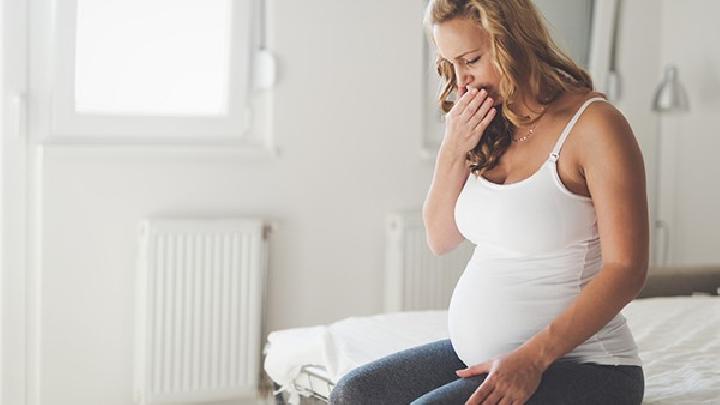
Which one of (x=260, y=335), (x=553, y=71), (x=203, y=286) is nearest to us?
(x=553, y=71)

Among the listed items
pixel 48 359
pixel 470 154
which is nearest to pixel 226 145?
pixel 48 359

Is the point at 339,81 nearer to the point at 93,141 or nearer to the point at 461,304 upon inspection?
the point at 93,141

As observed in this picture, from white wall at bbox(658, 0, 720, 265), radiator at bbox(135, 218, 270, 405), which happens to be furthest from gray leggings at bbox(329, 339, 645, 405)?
white wall at bbox(658, 0, 720, 265)

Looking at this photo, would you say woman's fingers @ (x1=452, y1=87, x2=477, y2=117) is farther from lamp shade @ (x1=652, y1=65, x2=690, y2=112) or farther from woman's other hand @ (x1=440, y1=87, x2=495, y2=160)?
lamp shade @ (x1=652, y1=65, x2=690, y2=112)

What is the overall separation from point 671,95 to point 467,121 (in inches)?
90.5

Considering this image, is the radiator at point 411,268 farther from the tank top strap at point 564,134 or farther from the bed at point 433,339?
the tank top strap at point 564,134

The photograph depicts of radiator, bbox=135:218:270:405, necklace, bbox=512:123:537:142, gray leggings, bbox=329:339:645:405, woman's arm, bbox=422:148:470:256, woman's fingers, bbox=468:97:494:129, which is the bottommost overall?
radiator, bbox=135:218:270:405

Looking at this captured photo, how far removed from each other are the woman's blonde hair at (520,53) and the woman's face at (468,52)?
15 mm

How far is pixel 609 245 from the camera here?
1.50 meters

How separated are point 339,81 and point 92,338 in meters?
1.16

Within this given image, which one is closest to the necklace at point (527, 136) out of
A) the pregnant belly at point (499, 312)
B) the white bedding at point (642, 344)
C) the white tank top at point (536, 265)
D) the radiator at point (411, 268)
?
the white tank top at point (536, 265)

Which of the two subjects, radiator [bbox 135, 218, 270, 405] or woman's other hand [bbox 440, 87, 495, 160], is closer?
woman's other hand [bbox 440, 87, 495, 160]

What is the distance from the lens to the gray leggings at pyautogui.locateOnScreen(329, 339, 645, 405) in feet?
4.88

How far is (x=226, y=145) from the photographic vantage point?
319cm
